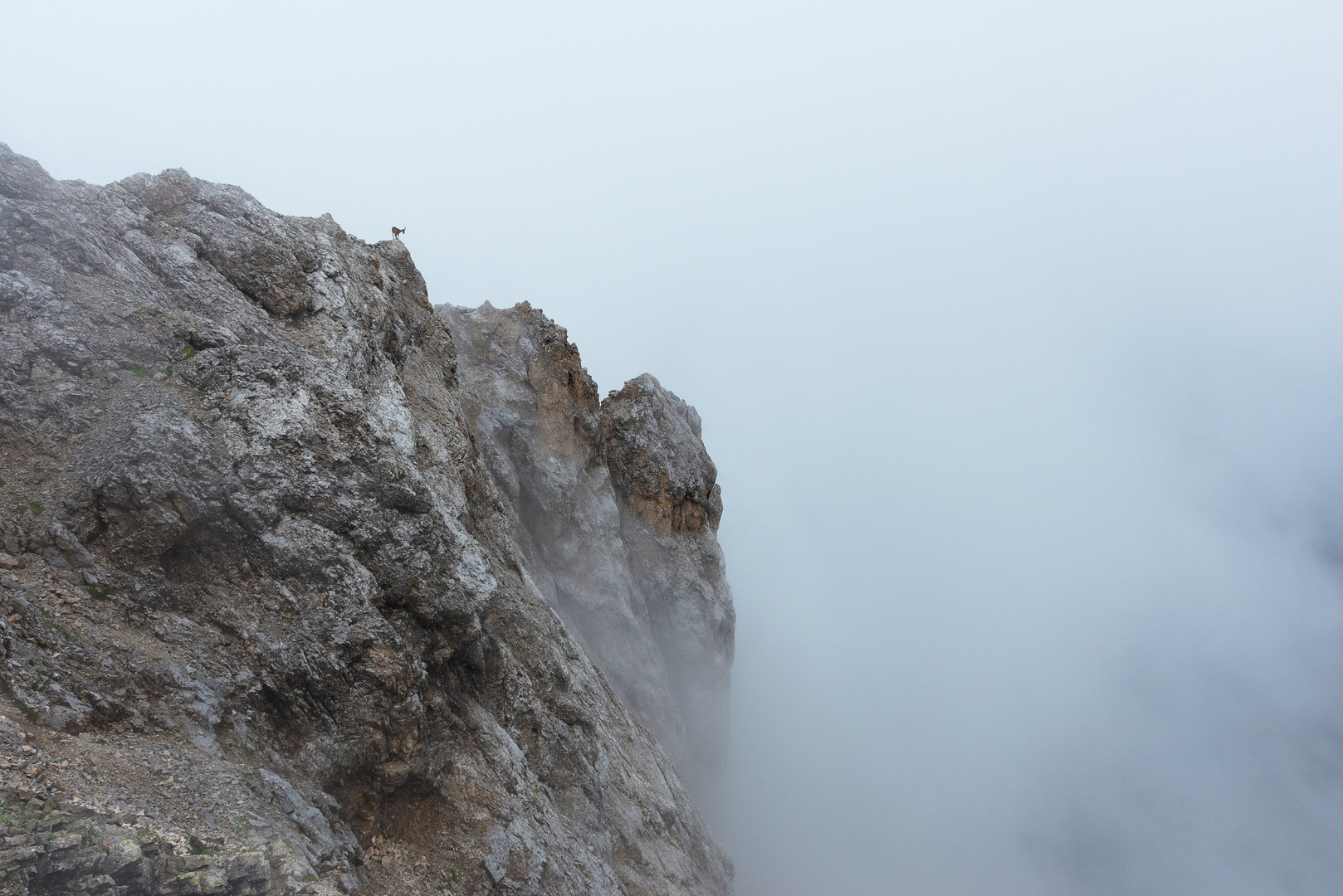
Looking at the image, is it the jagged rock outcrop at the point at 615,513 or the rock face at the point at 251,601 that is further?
the jagged rock outcrop at the point at 615,513

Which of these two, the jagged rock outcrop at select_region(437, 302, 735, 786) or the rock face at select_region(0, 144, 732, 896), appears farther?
the jagged rock outcrop at select_region(437, 302, 735, 786)

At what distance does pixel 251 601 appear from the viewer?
14250 millimetres

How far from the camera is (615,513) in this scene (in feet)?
131

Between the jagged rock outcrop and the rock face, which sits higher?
the jagged rock outcrop

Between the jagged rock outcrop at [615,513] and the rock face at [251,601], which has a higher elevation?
the jagged rock outcrop at [615,513]

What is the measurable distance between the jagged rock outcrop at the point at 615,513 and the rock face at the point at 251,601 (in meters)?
11.4

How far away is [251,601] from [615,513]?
86.8ft

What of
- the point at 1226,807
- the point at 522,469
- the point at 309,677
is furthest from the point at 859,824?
the point at 1226,807

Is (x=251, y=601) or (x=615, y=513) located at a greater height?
(x=615, y=513)

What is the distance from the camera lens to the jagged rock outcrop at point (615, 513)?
35.8 meters

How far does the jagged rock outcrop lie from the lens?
3584cm

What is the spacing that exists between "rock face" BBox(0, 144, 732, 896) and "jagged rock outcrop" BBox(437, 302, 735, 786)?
449 inches

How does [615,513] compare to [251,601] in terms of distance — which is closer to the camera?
[251,601]

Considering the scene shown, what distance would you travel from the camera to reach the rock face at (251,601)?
35.4 feet
